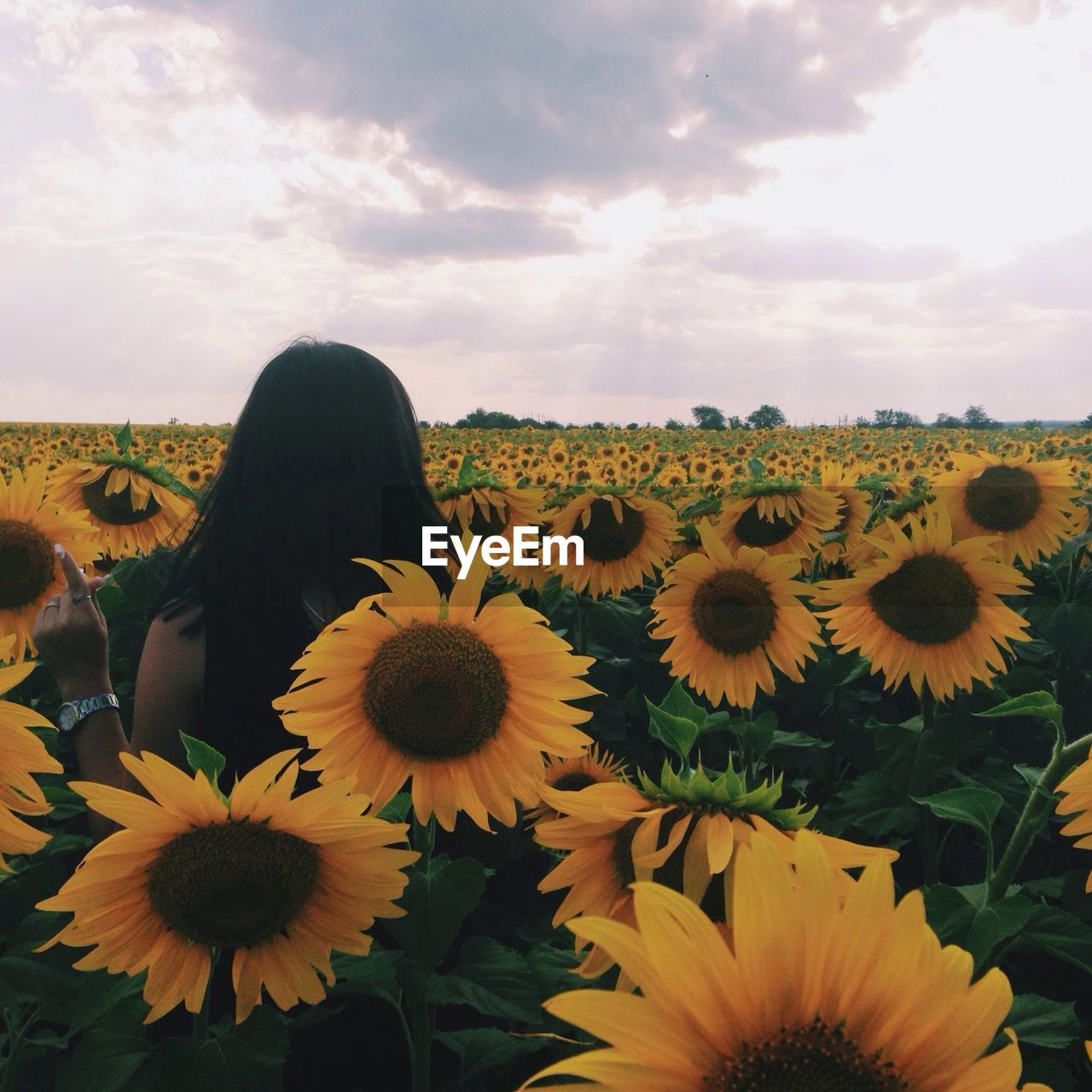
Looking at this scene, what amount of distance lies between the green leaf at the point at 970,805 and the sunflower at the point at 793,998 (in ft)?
3.40

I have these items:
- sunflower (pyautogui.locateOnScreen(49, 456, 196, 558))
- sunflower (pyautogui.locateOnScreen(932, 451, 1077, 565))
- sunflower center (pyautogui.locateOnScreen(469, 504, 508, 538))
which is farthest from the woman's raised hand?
sunflower (pyautogui.locateOnScreen(932, 451, 1077, 565))

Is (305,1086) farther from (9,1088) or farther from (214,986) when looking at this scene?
(9,1088)

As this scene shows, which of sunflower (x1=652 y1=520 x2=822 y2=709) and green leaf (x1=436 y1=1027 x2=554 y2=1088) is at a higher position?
sunflower (x1=652 y1=520 x2=822 y2=709)

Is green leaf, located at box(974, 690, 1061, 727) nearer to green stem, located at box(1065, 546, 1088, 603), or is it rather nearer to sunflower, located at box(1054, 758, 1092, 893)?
sunflower, located at box(1054, 758, 1092, 893)

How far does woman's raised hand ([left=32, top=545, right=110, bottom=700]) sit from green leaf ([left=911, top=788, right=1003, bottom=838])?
1.91m

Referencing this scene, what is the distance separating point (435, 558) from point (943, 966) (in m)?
2.09

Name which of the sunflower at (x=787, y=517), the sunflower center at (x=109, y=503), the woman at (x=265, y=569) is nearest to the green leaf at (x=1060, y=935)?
the woman at (x=265, y=569)

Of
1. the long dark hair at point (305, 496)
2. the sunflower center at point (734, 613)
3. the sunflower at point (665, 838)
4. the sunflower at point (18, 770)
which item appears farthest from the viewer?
the sunflower center at point (734, 613)

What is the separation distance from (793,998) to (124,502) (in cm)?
392

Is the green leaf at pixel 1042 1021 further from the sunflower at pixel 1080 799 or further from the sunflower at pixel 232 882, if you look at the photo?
the sunflower at pixel 232 882

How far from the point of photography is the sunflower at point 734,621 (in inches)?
136

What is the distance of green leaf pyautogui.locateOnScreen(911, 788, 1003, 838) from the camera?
1.84 m

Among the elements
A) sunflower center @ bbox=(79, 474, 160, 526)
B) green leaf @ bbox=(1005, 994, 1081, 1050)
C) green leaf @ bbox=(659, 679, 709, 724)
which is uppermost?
sunflower center @ bbox=(79, 474, 160, 526)

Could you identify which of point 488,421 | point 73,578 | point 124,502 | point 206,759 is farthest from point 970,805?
point 488,421
